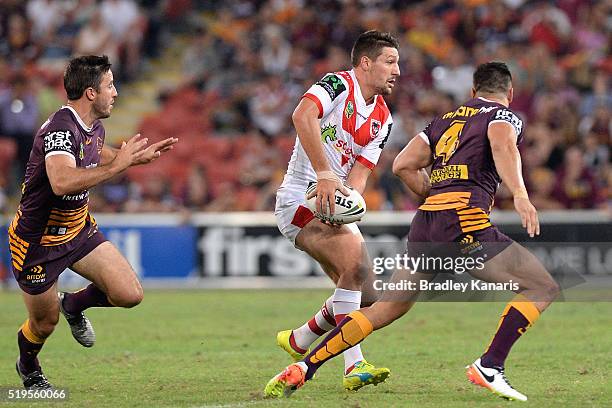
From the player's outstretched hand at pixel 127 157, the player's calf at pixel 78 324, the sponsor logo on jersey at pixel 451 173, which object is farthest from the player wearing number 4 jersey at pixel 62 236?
the sponsor logo on jersey at pixel 451 173

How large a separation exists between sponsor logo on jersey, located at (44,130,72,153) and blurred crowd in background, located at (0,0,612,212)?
972cm

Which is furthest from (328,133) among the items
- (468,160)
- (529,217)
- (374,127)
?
(529,217)

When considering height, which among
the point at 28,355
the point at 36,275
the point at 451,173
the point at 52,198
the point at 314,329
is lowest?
the point at 28,355

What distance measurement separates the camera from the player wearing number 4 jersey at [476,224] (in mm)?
7277

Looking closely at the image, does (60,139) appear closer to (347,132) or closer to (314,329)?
(347,132)

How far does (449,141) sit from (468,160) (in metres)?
0.19

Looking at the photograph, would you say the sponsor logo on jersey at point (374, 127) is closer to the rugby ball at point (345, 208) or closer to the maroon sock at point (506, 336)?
the rugby ball at point (345, 208)

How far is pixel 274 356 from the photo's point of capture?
1013cm

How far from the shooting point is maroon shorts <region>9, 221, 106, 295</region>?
8.12m

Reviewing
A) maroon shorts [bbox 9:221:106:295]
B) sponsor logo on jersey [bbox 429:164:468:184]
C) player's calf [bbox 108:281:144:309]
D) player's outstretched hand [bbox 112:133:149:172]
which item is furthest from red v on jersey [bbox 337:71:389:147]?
maroon shorts [bbox 9:221:106:295]

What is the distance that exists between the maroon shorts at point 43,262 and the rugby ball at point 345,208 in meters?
1.73

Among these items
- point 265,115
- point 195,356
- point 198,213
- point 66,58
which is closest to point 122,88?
point 66,58

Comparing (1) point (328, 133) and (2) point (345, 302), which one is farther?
(1) point (328, 133)

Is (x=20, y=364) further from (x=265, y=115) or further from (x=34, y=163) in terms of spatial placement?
(x=265, y=115)
